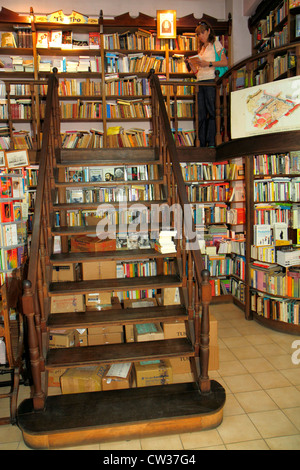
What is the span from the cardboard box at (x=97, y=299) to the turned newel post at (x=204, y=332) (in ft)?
3.57

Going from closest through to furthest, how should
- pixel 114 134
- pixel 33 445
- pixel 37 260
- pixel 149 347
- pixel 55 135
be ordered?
pixel 33 445 < pixel 37 260 < pixel 149 347 < pixel 55 135 < pixel 114 134

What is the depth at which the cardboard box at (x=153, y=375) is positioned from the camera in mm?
2594

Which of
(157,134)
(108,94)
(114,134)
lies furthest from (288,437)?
(108,94)

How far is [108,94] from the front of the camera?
506 cm

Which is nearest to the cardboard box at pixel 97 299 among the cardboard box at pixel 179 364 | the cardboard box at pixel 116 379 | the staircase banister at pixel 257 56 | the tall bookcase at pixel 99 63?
the cardboard box at pixel 116 379

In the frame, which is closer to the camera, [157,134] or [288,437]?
[288,437]

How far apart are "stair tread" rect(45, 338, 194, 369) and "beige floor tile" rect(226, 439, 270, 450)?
577 millimetres

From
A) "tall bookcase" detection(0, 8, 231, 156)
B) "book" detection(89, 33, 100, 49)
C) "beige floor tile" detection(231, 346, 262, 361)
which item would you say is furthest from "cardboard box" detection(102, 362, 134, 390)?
"book" detection(89, 33, 100, 49)

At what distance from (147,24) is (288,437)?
5.29 m

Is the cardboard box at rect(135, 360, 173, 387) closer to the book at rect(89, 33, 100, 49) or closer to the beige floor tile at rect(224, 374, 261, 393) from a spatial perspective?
the beige floor tile at rect(224, 374, 261, 393)

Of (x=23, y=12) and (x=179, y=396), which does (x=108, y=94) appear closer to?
(x=23, y=12)

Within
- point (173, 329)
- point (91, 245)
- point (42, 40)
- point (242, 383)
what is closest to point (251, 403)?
point (242, 383)

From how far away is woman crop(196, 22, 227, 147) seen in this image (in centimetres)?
455

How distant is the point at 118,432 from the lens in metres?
2.10
